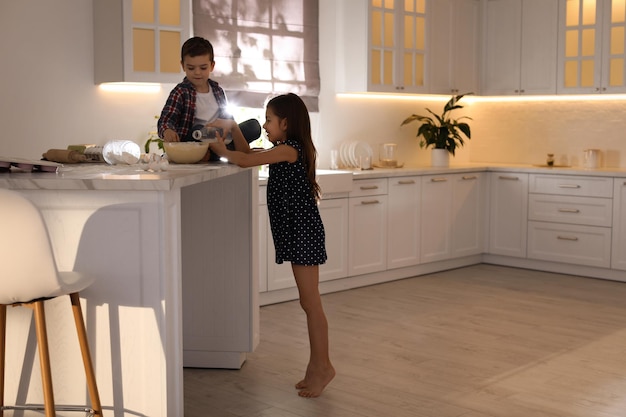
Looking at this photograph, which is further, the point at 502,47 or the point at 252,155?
the point at 502,47

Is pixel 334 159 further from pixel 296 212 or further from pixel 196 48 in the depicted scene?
pixel 196 48

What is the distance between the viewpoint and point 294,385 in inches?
156

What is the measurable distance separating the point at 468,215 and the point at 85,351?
501 cm

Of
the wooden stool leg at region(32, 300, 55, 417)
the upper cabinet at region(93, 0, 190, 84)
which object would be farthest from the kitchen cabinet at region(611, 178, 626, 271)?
the wooden stool leg at region(32, 300, 55, 417)

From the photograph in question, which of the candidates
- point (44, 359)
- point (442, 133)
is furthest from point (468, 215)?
point (44, 359)

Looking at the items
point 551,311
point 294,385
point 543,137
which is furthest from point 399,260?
point 294,385

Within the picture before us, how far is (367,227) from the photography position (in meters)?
6.32

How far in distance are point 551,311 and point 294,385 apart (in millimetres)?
2283

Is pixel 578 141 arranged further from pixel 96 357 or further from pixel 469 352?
pixel 96 357

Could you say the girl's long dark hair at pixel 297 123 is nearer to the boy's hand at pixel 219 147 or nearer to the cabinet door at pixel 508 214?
the boy's hand at pixel 219 147

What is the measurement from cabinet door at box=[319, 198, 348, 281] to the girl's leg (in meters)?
2.15

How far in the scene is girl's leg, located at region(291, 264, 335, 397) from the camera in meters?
3.74

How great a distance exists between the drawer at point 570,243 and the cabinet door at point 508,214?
10cm

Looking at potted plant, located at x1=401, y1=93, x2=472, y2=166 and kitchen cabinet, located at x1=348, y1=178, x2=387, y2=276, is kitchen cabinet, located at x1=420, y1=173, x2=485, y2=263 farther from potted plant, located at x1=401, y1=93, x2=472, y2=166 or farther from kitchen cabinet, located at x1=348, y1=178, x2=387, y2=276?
kitchen cabinet, located at x1=348, y1=178, x2=387, y2=276
